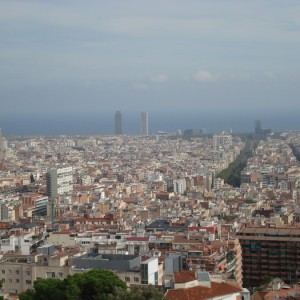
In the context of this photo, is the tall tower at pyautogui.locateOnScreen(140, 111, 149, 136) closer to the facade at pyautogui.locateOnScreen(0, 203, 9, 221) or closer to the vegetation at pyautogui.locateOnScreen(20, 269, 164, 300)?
the facade at pyautogui.locateOnScreen(0, 203, 9, 221)

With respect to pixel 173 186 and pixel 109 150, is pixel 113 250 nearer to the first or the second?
pixel 173 186

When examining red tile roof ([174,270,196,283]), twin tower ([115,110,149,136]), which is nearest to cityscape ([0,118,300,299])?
red tile roof ([174,270,196,283])

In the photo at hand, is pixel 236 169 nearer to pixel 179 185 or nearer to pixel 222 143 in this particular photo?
pixel 179 185

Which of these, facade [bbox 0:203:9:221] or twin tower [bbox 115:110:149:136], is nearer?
facade [bbox 0:203:9:221]

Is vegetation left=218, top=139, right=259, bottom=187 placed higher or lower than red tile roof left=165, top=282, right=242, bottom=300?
higher

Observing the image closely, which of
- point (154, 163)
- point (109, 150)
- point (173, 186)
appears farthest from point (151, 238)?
point (109, 150)

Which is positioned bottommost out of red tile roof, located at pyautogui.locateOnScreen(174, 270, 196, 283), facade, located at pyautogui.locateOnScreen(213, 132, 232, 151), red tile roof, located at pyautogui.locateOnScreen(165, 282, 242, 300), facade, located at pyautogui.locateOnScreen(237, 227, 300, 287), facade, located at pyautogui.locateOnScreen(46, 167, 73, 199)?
facade, located at pyautogui.locateOnScreen(237, 227, 300, 287)

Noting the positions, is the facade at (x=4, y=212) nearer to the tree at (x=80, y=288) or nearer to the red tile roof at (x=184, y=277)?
the red tile roof at (x=184, y=277)
